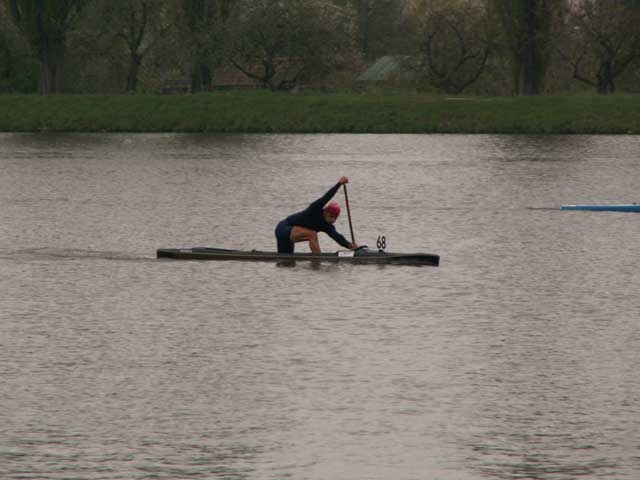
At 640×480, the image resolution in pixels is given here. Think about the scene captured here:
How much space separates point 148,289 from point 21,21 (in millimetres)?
65124

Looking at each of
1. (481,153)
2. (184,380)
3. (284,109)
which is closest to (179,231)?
(184,380)

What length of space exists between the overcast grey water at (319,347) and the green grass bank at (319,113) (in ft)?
121

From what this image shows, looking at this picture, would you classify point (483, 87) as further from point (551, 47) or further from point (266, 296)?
point (266, 296)

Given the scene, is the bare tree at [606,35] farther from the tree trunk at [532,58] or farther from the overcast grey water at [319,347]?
the overcast grey water at [319,347]

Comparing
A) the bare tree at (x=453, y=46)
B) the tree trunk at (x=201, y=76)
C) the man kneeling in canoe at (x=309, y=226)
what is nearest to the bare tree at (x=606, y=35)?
the bare tree at (x=453, y=46)

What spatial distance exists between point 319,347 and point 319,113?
209 feet

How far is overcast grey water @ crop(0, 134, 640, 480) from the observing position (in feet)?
47.9

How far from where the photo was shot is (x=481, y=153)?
220 feet

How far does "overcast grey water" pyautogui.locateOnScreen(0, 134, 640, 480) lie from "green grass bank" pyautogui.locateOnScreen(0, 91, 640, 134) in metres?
36.9

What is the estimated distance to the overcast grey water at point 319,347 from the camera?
14594 mm

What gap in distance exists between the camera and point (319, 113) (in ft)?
272

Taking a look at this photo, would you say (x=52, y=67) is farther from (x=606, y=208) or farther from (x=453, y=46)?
(x=606, y=208)

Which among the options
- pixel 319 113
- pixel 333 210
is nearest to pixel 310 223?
pixel 333 210

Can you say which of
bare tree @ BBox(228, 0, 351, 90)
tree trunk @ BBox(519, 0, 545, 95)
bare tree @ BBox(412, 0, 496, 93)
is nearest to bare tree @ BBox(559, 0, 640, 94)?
tree trunk @ BBox(519, 0, 545, 95)
